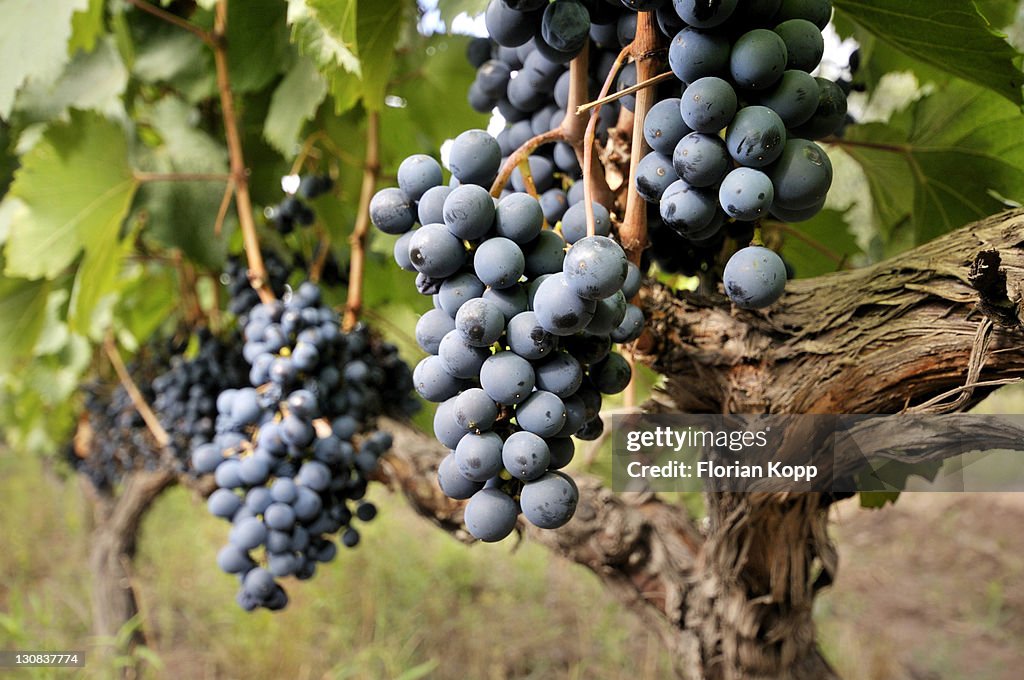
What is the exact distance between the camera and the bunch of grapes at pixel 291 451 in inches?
35.1

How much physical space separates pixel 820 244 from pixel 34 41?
3.59 feet

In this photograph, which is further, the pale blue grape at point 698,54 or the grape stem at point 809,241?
the grape stem at point 809,241

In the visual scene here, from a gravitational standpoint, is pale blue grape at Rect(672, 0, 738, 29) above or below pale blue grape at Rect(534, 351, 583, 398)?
above

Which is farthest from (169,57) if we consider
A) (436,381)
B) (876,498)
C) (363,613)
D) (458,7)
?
(363,613)

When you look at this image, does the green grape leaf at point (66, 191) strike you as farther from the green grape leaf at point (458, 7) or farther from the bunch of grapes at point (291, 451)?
the green grape leaf at point (458, 7)

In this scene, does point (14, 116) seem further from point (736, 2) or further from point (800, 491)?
point (800, 491)

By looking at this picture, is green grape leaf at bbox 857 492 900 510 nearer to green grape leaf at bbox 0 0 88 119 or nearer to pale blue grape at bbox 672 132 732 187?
pale blue grape at bbox 672 132 732 187

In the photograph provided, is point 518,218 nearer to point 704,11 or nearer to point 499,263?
point 499,263

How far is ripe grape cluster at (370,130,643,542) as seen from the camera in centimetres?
46

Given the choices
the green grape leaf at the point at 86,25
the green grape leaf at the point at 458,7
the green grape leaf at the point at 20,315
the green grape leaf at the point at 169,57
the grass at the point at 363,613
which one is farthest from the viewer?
the grass at the point at 363,613

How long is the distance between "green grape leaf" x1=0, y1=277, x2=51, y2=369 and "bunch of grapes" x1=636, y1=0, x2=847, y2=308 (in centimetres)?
146

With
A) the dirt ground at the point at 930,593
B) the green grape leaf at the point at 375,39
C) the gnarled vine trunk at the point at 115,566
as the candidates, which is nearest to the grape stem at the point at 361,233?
the green grape leaf at the point at 375,39

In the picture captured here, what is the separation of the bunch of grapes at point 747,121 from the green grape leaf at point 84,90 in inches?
42.7

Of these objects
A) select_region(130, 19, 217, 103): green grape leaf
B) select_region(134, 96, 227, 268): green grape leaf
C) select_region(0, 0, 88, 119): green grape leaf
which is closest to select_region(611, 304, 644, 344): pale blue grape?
select_region(0, 0, 88, 119): green grape leaf
